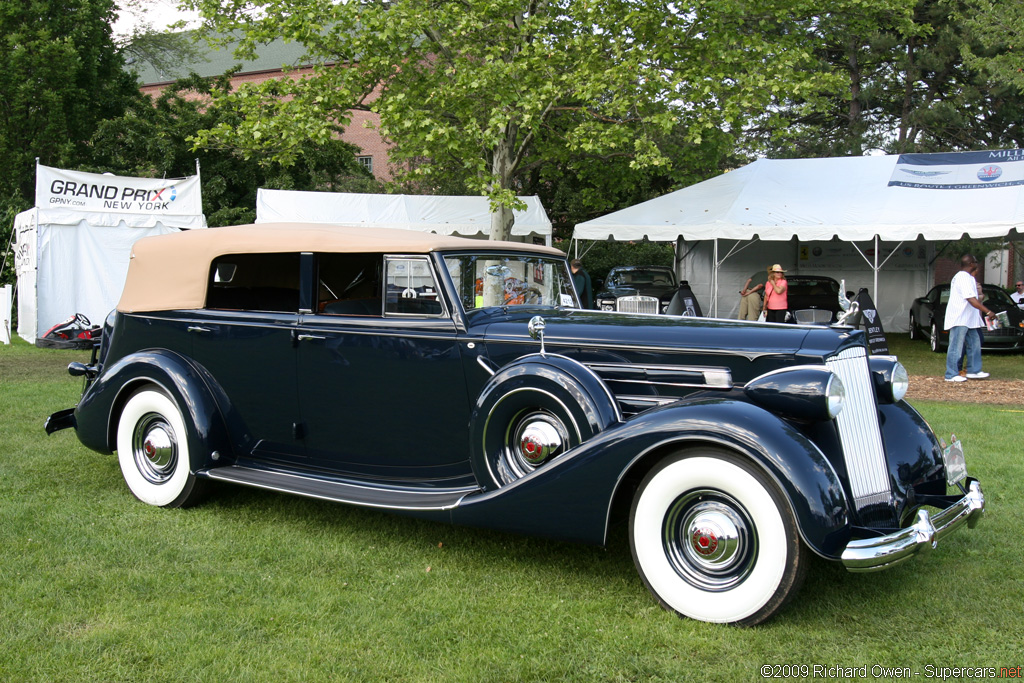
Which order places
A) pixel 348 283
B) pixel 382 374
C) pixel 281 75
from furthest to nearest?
pixel 281 75 → pixel 348 283 → pixel 382 374

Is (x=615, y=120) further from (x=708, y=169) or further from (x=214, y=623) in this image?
(x=214, y=623)

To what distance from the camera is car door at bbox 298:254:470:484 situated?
13.2 ft

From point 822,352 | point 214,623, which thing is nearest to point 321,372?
point 214,623

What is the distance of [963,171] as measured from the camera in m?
14.3

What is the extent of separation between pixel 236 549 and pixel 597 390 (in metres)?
2.06

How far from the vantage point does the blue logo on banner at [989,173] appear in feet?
45.7

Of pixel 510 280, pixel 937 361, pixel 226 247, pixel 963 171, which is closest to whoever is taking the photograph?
pixel 510 280

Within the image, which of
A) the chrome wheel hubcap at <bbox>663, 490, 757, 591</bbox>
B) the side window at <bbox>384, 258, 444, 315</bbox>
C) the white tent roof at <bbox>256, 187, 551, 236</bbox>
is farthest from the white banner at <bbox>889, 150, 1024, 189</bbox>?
the chrome wheel hubcap at <bbox>663, 490, 757, 591</bbox>

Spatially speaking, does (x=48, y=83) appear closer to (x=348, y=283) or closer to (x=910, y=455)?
(x=348, y=283)

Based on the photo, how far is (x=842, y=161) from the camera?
1595 cm

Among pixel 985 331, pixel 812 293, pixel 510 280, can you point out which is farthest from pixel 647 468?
pixel 812 293

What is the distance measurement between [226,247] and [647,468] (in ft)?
9.55

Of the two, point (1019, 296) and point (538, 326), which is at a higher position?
point (1019, 296)

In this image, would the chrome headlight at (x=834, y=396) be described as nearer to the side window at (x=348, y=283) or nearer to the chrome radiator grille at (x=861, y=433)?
the chrome radiator grille at (x=861, y=433)
